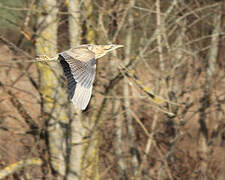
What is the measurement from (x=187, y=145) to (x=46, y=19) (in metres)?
3.50

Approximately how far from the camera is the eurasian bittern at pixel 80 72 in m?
2.74

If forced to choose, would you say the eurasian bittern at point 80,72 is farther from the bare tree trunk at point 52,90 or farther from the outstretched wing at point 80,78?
the bare tree trunk at point 52,90

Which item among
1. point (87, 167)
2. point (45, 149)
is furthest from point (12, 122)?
point (87, 167)

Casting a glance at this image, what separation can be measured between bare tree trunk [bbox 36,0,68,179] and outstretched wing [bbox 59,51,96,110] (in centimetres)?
97

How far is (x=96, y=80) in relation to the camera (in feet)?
14.3

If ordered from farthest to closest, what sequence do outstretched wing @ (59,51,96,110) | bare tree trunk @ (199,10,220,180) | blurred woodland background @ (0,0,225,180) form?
bare tree trunk @ (199,10,220,180) → blurred woodland background @ (0,0,225,180) → outstretched wing @ (59,51,96,110)

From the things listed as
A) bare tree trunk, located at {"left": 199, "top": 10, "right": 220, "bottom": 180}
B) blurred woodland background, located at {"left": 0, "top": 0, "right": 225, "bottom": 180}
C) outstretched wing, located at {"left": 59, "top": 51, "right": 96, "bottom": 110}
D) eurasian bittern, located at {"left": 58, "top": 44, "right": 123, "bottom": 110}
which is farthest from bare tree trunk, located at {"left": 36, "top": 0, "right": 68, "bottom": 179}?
bare tree trunk, located at {"left": 199, "top": 10, "right": 220, "bottom": 180}

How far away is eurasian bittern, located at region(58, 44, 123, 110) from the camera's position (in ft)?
8.98

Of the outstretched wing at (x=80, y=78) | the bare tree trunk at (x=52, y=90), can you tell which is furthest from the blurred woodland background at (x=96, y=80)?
the outstretched wing at (x=80, y=78)

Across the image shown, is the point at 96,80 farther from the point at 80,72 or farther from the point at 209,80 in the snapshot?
the point at 209,80

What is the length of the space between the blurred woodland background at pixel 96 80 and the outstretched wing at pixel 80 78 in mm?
471

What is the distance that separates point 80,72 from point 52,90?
1465 millimetres

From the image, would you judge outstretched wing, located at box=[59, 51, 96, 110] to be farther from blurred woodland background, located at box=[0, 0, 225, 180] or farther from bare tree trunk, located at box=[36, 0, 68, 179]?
bare tree trunk, located at box=[36, 0, 68, 179]

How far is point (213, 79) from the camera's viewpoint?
5496 millimetres
